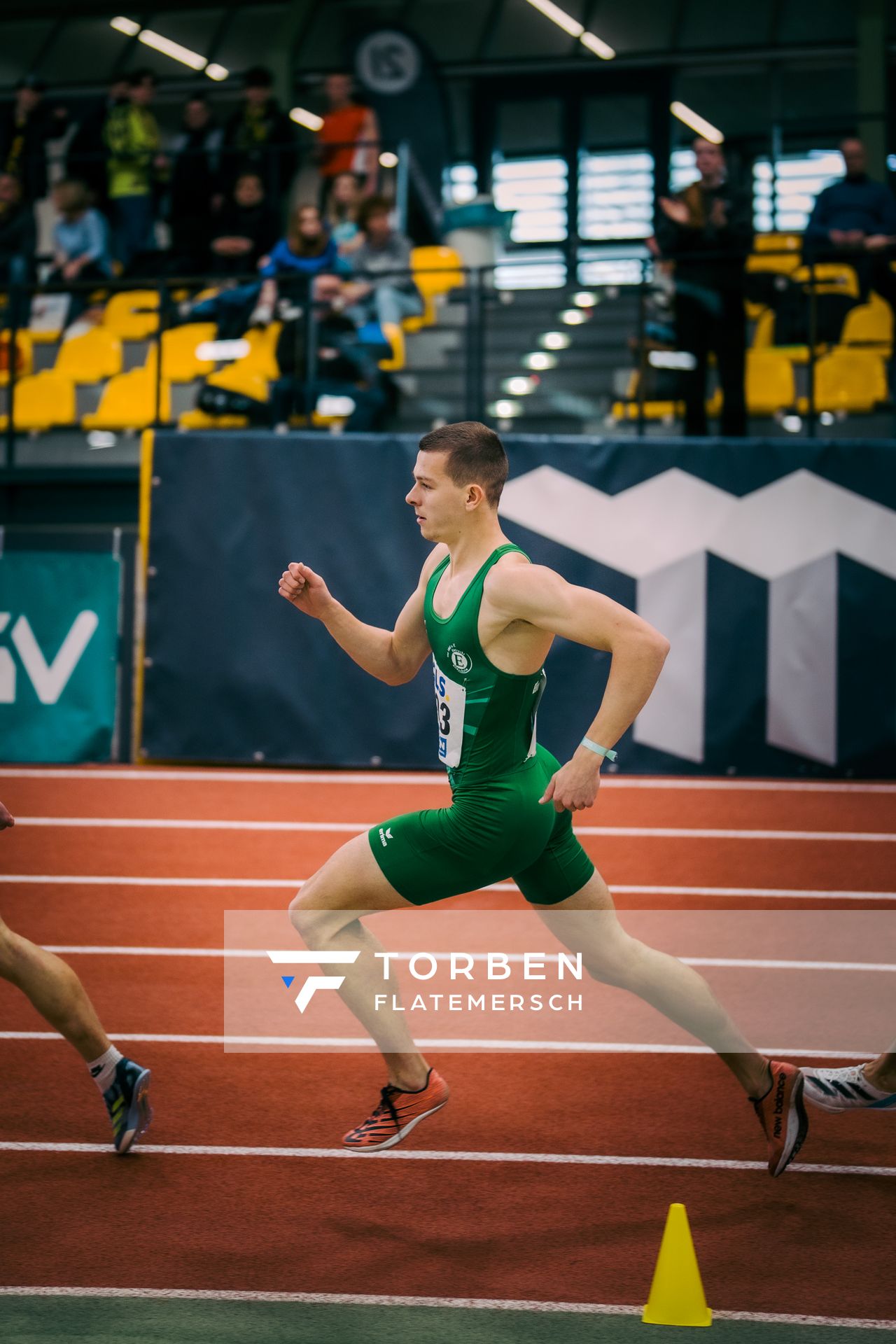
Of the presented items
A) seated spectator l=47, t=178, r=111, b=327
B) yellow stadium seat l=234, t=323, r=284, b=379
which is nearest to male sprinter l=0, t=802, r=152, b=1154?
yellow stadium seat l=234, t=323, r=284, b=379

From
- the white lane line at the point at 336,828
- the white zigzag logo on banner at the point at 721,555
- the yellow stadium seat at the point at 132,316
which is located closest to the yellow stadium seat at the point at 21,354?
the yellow stadium seat at the point at 132,316

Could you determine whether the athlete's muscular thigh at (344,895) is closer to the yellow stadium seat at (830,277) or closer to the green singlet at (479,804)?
the green singlet at (479,804)

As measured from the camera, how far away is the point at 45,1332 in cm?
310

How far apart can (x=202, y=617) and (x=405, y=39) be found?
1101cm

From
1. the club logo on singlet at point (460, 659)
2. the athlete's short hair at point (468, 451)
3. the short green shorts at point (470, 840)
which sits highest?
the athlete's short hair at point (468, 451)

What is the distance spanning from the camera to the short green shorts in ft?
12.6

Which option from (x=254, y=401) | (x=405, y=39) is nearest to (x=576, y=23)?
(x=405, y=39)

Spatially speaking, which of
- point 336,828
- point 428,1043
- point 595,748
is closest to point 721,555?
point 336,828

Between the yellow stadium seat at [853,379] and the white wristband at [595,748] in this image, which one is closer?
the white wristband at [595,748]

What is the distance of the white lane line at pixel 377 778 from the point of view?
10.8 m

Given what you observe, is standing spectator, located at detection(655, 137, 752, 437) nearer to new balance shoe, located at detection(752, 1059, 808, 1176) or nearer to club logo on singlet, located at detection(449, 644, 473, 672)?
club logo on singlet, located at detection(449, 644, 473, 672)

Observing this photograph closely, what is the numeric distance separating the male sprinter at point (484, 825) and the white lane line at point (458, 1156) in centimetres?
14

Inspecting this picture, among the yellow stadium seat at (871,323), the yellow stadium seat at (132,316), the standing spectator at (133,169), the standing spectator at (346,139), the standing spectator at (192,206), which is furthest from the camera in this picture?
the standing spectator at (133,169)

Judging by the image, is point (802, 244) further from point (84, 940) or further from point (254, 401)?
point (84, 940)
